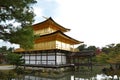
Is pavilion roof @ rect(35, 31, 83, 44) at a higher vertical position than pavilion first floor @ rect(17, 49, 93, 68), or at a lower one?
higher

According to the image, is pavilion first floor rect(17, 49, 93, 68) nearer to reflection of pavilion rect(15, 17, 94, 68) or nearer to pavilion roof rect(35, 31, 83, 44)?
reflection of pavilion rect(15, 17, 94, 68)

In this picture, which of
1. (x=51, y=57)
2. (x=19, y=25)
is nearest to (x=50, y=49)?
(x=51, y=57)

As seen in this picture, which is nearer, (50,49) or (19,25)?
(19,25)

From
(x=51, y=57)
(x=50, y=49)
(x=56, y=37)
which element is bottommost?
(x=51, y=57)

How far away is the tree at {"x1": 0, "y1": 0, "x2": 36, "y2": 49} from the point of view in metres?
12.9

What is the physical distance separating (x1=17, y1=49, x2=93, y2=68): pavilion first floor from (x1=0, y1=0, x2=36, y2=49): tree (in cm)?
1474

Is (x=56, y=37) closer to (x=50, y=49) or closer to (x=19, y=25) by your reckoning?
(x=50, y=49)

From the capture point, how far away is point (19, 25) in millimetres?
13453

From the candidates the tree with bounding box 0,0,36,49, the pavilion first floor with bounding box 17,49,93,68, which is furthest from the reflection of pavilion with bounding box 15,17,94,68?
the tree with bounding box 0,0,36,49

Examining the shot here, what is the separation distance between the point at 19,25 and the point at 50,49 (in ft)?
49.1

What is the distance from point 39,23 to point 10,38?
20393mm

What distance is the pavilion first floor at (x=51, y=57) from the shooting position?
29.0m

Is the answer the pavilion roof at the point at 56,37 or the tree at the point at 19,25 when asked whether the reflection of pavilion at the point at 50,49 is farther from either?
the tree at the point at 19,25

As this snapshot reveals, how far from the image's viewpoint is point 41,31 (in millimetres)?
33938
